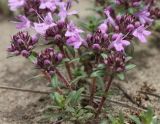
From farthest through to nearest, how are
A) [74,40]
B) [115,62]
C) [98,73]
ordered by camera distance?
[74,40] → [98,73] → [115,62]

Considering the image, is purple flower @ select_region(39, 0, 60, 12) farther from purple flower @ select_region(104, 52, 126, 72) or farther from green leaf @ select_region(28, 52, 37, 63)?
purple flower @ select_region(104, 52, 126, 72)

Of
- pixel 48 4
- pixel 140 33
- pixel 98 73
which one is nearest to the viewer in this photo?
pixel 98 73

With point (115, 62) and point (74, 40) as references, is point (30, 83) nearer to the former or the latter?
point (74, 40)

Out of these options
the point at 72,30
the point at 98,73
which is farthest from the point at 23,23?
the point at 98,73

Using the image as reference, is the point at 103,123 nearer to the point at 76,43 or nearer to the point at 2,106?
the point at 76,43

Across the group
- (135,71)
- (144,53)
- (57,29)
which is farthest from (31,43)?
(144,53)

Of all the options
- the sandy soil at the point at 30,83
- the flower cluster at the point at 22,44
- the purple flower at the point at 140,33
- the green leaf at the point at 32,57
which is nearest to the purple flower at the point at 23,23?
the flower cluster at the point at 22,44

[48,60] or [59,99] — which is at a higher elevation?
[48,60]

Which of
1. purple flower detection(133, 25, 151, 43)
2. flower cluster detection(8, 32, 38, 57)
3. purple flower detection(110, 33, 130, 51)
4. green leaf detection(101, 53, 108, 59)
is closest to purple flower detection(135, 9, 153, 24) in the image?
purple flower detection(133, 25, 151, 43)
